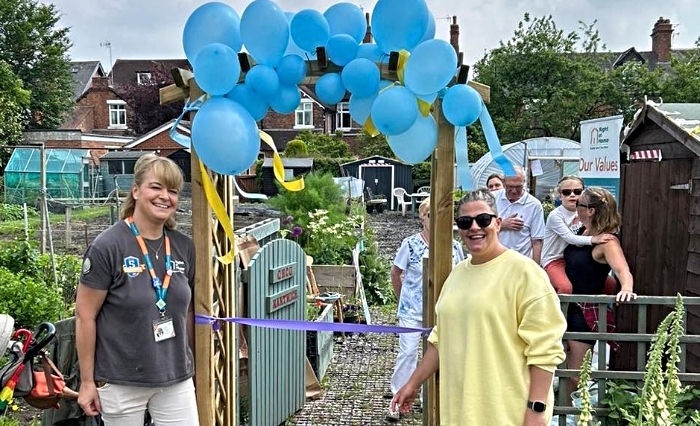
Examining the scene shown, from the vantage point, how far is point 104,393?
272cm

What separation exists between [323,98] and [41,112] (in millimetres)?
38313

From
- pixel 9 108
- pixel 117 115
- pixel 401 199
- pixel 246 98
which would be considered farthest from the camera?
pixel 117 115

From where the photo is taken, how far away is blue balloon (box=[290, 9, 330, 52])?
120 inches

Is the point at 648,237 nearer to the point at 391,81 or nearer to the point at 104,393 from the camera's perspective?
the point at 391,81

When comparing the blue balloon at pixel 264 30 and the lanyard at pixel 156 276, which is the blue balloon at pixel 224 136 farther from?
the lanyard at pixel 156 276

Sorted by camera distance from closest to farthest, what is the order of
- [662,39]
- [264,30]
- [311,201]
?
[264,30]
[311,201]
[662,39]

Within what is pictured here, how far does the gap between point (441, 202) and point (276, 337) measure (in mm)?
2258

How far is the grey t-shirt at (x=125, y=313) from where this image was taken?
2.64 meters

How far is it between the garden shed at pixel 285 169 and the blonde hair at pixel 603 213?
23.8 meters

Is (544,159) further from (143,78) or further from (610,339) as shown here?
(143,78)

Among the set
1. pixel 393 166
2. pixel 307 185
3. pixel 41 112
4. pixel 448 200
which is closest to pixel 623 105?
pixel 393 166

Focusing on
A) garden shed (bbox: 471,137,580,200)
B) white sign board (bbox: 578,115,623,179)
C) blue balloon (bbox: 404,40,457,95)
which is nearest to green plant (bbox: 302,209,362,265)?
white sign board (bbox: 578,115,623,179)

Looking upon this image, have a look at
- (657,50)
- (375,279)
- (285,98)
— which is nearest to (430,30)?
(285,98)

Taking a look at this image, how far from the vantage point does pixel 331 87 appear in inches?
123
